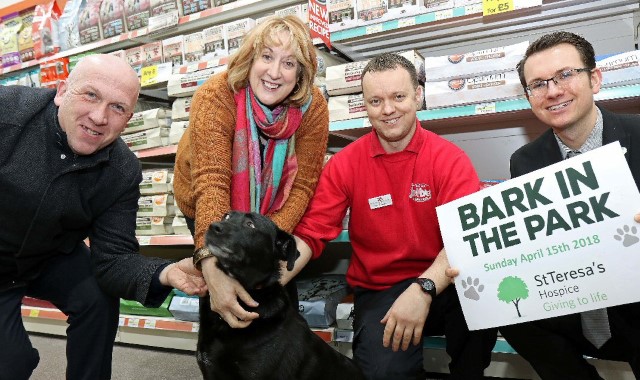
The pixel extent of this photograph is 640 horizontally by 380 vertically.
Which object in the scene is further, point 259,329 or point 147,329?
point 147,329

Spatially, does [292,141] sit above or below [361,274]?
above

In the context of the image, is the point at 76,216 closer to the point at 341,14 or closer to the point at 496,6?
the point at 341,14

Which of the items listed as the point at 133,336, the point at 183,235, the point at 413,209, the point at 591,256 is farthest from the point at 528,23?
the point at 133,336

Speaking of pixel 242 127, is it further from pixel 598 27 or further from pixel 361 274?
pixel 598 27

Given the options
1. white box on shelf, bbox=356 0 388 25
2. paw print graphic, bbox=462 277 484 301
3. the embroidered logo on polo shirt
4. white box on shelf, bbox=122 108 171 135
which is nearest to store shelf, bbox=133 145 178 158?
white box on shelf, bbox=122 108 171 135

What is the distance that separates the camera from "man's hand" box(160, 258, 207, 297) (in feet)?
4.81

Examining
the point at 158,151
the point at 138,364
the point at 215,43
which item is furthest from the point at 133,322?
the point at 215,43

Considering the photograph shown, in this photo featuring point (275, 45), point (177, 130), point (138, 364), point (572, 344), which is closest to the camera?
point (572, 344)

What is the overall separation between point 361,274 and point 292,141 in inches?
23.2

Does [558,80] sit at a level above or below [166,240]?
above

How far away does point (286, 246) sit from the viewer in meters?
1.43

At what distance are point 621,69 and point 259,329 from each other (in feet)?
5.66

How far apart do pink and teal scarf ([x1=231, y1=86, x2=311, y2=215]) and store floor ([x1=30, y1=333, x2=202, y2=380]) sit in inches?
44.8

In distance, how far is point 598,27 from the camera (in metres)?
2.50
